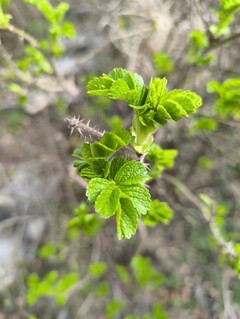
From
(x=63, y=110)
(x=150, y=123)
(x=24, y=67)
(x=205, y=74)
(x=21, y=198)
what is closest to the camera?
(x=150, y=123)

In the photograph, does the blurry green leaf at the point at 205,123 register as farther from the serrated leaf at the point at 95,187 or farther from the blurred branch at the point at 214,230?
the serrated leaf at the point at 95,187

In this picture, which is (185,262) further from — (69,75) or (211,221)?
(69,75)

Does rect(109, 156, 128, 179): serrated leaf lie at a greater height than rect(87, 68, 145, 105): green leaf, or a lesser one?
lesser

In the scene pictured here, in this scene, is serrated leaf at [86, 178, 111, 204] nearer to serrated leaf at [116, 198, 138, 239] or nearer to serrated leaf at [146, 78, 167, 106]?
serrated leaf at [116, 198, 138, 239]

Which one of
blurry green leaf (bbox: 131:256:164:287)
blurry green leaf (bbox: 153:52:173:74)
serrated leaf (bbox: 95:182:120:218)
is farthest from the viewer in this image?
blurry green leaf (bbox: 131:256:164:287)

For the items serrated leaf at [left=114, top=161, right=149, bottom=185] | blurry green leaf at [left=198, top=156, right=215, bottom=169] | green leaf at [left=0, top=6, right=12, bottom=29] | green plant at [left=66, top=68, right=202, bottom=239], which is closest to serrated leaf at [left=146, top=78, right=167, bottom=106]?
green plant at [left=66, top=68, right=202, bottom=239]

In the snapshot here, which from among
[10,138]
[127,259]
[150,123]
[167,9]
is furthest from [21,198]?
[150,123]
